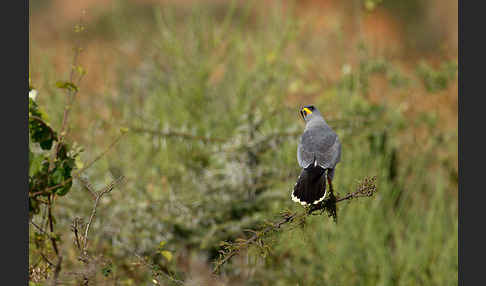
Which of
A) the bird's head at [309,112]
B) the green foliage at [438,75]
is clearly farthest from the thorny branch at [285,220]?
the green foliage at [438,75]

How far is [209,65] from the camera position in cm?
405

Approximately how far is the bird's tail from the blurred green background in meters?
0.84

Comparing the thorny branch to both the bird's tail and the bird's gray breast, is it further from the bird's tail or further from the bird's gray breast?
the bird's gray breast

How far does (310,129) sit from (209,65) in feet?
7.04

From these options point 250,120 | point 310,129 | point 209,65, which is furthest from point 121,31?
point 310,129

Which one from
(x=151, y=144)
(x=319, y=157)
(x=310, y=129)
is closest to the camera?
(x=319, y=157)

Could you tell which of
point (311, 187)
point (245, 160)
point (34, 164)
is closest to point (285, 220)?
point (311, 187)

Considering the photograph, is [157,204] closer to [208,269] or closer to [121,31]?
[208,269]

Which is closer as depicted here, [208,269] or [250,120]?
[208,269]

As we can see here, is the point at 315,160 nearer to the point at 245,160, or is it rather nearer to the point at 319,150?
the point at 319,150

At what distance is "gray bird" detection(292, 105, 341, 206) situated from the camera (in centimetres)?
172

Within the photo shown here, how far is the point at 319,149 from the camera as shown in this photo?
6.29ft

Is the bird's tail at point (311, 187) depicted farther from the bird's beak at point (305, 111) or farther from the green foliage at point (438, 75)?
the green foliage at point (438, 75)

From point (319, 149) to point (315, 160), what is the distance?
0.05 meters
